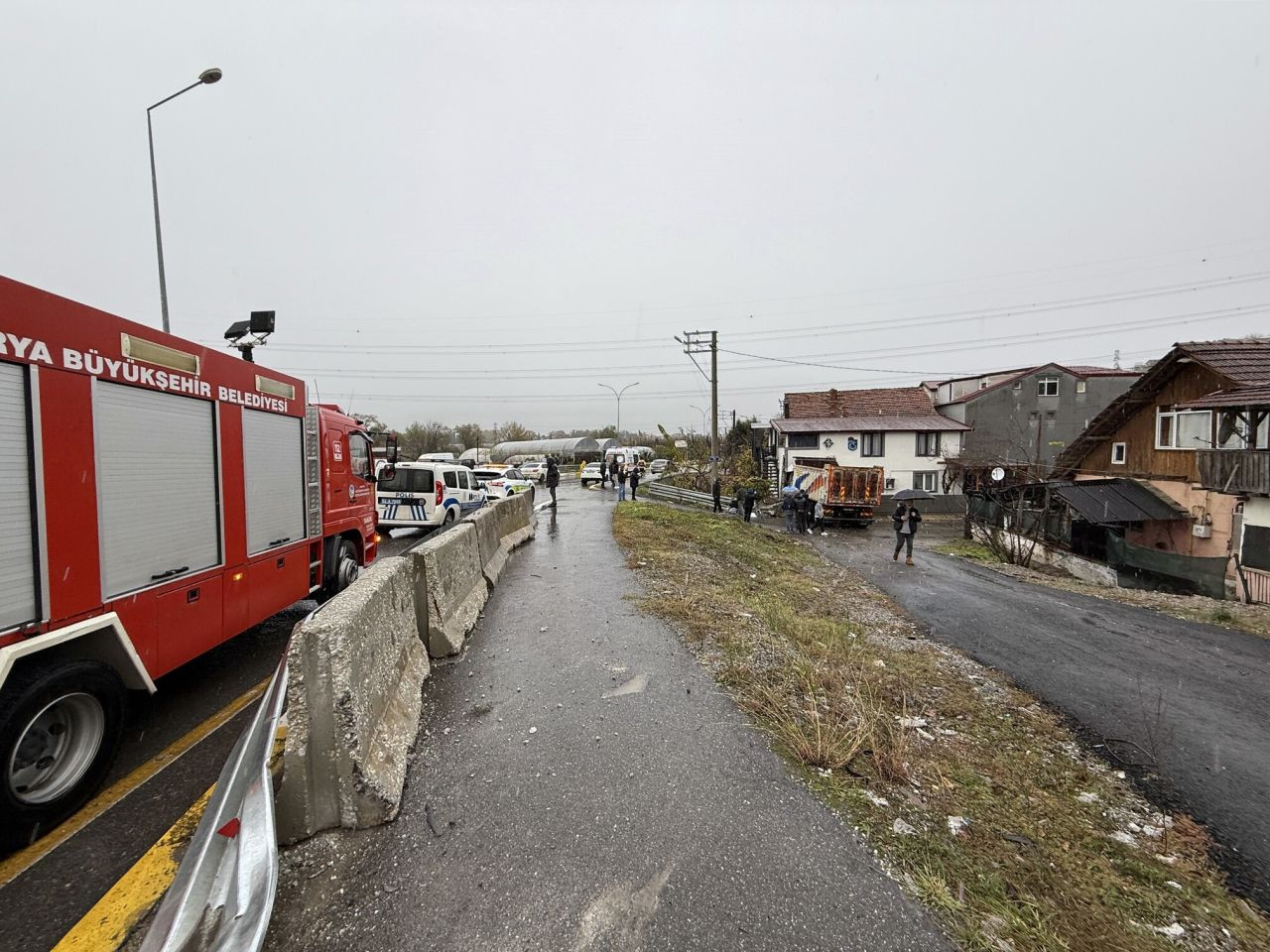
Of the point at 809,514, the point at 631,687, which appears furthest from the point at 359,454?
the point at 809,514

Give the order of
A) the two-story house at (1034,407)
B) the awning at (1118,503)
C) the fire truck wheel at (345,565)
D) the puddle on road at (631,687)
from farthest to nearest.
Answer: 1. the two-story house at (1034,407)
2. the awning at (1118,503)
3. the fire truck wheel at (345,565)
4. the puddle on road at (631,687)

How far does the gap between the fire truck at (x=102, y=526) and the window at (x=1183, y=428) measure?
23556 mm

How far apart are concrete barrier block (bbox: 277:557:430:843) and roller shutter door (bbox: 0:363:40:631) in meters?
1.43

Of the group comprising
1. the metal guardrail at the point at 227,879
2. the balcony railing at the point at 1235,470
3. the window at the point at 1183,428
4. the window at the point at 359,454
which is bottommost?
the metal guardrail at the point at 227,879

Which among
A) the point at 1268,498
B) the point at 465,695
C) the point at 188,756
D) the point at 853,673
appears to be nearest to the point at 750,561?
the point at 853,673

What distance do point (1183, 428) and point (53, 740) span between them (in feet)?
84.1

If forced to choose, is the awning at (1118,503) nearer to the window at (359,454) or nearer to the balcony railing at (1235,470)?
the balcony railing at (1235,470)

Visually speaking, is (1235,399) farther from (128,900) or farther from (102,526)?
(102,526)

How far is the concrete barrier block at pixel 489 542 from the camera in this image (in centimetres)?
786

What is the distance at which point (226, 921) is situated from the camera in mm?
1966

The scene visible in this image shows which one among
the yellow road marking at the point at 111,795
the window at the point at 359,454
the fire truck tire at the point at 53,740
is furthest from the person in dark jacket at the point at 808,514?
the fire truck tire at the point at 53,740

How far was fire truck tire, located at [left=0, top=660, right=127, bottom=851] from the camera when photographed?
2.70 metres

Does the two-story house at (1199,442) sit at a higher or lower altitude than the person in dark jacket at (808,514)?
higher

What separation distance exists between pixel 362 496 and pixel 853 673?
682 cm
